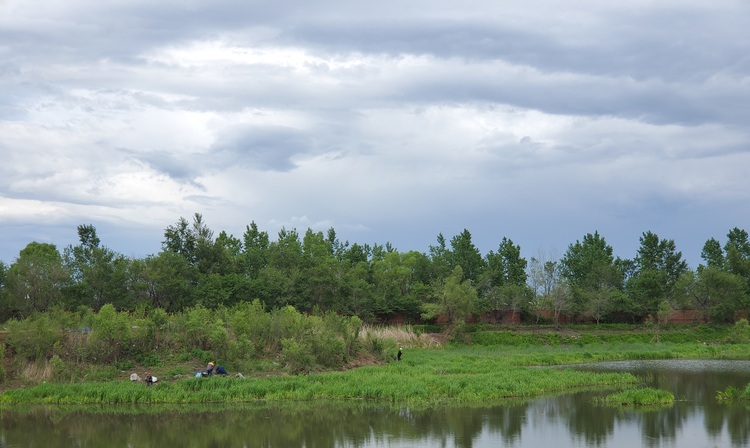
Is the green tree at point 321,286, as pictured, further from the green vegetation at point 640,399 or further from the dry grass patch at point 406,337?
the green vegetation at point 640,399

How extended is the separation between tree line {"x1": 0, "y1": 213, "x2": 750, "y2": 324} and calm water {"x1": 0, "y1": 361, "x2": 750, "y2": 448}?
77.3 ft

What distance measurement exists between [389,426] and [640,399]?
37.5 ft

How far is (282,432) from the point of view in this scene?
26.8 m

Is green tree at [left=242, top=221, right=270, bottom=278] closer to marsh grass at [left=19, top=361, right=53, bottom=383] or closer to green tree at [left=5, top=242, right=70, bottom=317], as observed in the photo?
green tree at [left=5, top=242, right=70, bottom=317]

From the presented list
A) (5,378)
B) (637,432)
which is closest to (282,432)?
(637,432)

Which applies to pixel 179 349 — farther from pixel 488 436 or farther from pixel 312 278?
pixel 312 278

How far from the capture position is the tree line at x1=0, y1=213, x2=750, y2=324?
68562 mm

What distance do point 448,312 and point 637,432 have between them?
49.8m

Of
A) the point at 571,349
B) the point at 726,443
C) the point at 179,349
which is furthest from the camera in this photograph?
the point at 571,349

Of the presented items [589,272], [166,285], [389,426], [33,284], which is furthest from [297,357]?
[589,272]

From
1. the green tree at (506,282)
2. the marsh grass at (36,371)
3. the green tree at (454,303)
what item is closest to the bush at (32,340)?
the marsh grass at (36,371)

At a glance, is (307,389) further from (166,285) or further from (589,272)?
(589,272)

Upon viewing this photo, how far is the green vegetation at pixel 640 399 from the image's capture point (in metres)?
31.0

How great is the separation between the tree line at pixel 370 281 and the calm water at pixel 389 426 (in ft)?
77.3
